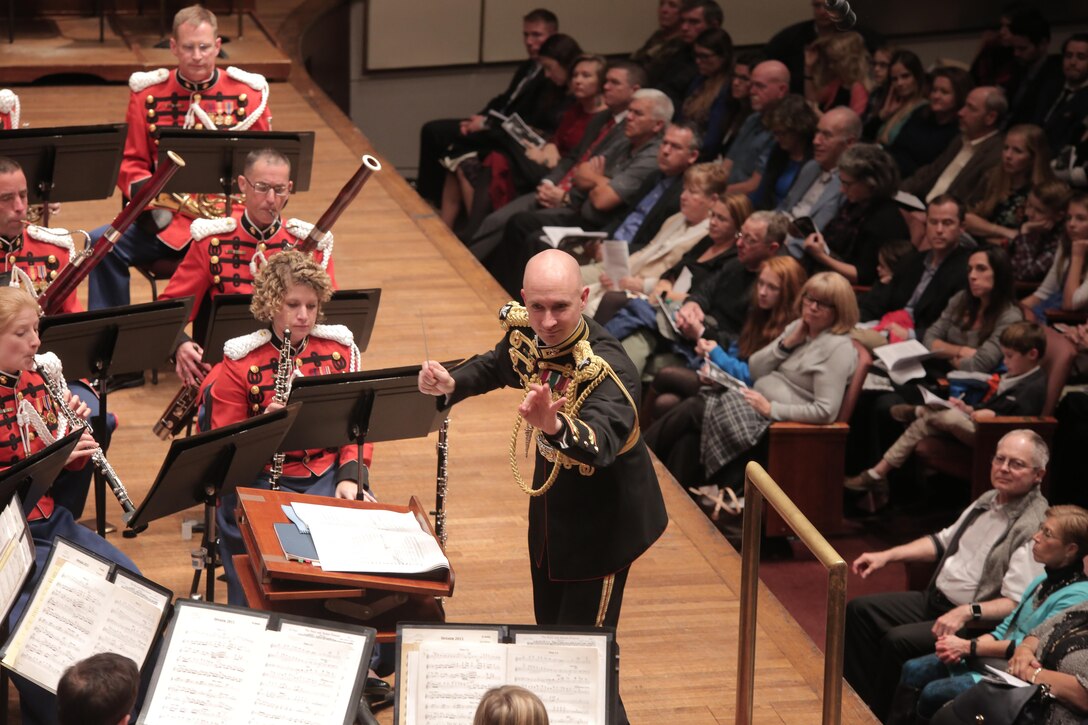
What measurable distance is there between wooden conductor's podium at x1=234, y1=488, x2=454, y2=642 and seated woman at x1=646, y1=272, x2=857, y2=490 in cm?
217

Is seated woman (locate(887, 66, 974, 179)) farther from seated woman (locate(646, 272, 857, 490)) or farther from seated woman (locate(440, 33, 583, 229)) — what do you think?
seated woman (locate(646, 272, 857, 490))

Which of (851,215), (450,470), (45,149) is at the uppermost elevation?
(45,149)

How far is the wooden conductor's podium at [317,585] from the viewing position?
11.1 feet

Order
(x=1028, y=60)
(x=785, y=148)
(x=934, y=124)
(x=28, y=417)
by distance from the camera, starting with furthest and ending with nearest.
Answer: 1. (x=1028, y=60)
2. (x=934, y=124)
3. (x=785, y=148)
4. (x=28, y=417)

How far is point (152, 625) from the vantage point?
131 inches

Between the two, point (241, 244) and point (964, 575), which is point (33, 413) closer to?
point (241, 244)

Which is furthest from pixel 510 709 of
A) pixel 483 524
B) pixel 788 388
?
pixel 788 388

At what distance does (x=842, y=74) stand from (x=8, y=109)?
4.45 meters

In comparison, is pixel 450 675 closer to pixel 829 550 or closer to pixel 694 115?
pixel 829 550

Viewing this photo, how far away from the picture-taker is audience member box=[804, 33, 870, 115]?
812 cm

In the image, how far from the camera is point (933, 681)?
175 inches

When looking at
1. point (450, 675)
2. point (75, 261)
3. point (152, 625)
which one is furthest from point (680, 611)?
point (75, 261)

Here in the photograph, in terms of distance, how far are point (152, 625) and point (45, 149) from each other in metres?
2.66

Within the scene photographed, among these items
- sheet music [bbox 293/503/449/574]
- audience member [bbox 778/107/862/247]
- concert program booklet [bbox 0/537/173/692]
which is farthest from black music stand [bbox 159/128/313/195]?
audience member [bbox 778/107/862/247]
